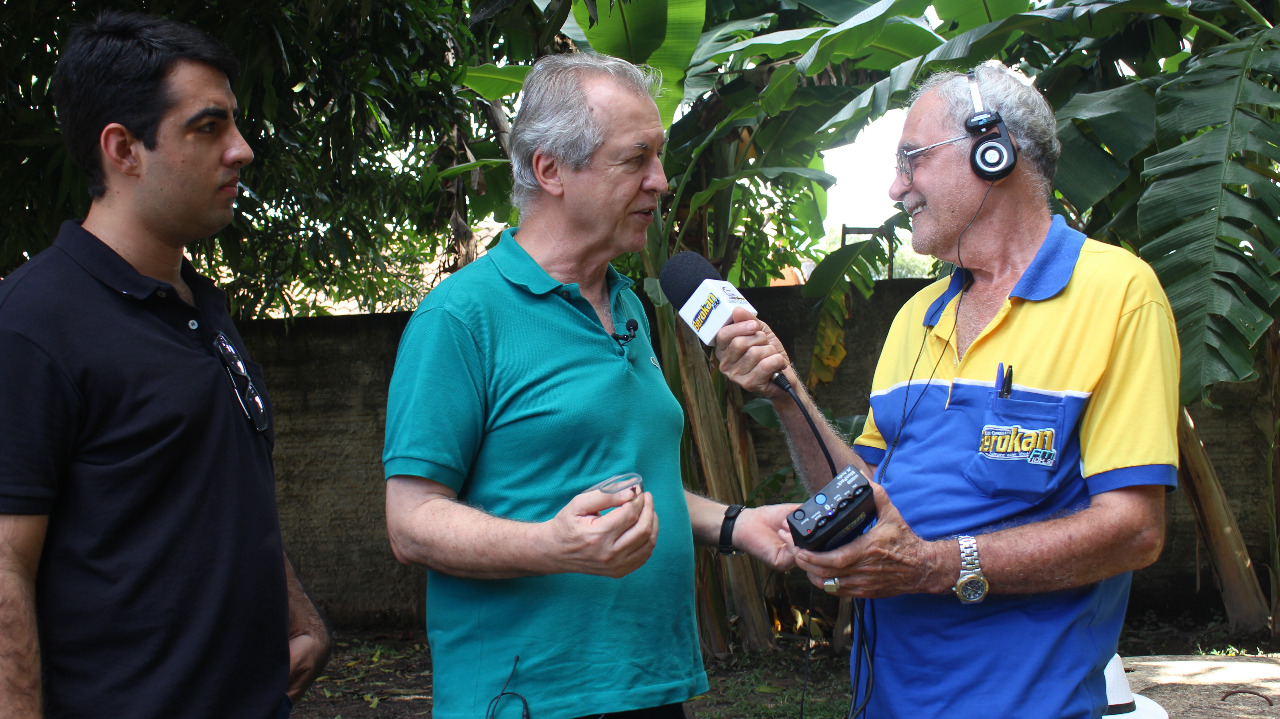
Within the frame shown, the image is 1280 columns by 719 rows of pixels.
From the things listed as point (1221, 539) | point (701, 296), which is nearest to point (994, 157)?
point (701, 296)

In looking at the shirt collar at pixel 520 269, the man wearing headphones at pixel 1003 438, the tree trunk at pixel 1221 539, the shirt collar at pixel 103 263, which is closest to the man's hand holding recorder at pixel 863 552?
the man wearing headphones at pixel 1003 438

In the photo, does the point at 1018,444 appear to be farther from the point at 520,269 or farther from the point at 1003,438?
the point at 520,269

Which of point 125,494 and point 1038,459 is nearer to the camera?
point 125,494

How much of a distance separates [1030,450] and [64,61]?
1.77 metres

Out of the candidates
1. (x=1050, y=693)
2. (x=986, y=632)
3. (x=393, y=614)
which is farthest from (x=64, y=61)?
(x=393, y=614)

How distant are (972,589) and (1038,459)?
25 cm

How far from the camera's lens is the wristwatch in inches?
59.9

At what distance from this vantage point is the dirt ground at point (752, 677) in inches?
159

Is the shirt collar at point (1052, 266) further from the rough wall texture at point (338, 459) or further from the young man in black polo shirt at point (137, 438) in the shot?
the rough wall texture at point (338, 459)

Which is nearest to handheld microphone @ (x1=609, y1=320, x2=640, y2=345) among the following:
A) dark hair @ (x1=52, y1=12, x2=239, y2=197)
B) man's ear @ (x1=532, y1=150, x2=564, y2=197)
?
man's ear @ (x1=532, y1=150, x2=564, y2=197)

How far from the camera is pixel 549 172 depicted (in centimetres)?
172

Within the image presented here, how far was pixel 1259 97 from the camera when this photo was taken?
8.64ft

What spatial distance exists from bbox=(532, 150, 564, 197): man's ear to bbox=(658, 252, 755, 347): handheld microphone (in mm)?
304

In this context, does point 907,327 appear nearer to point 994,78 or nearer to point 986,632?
point 994,78
